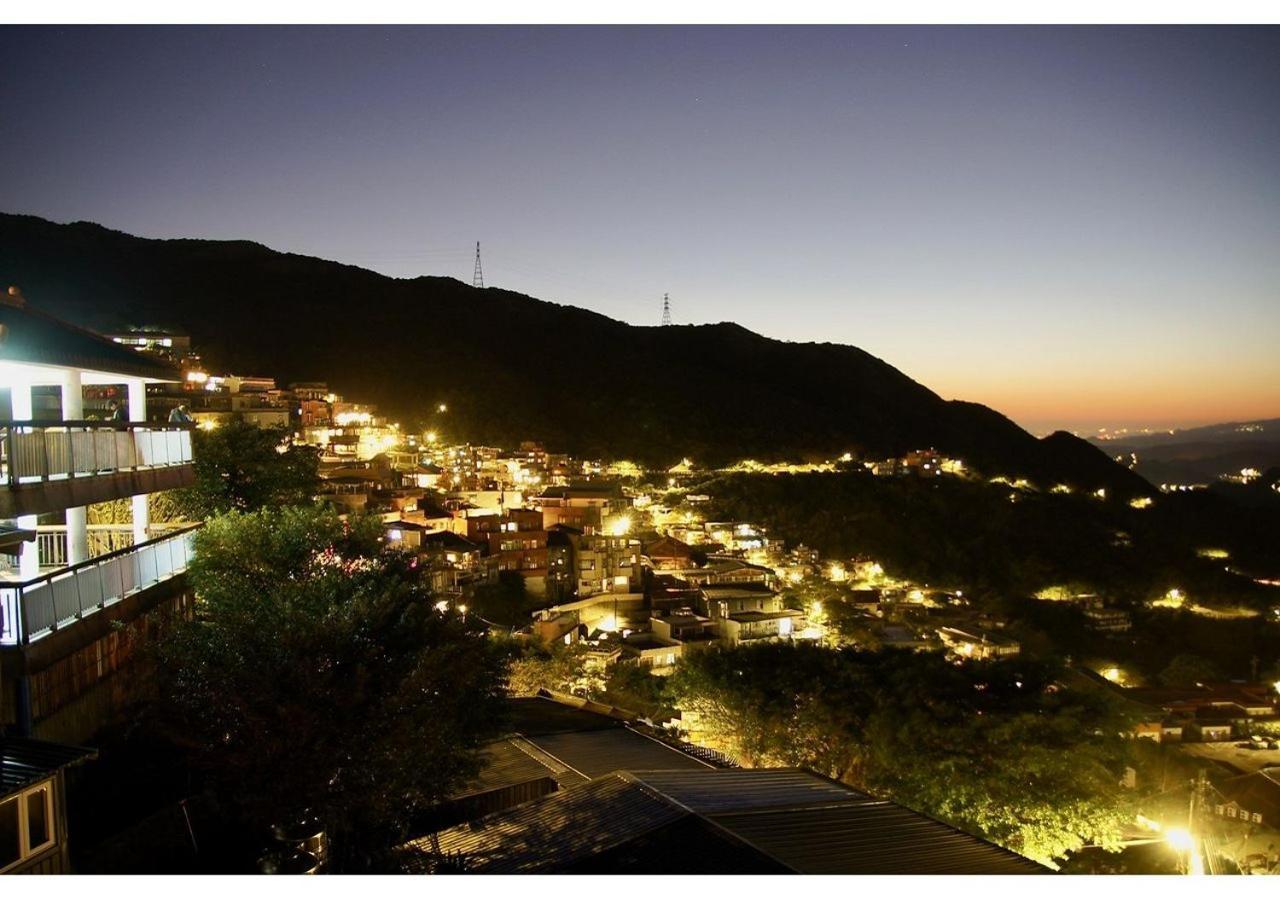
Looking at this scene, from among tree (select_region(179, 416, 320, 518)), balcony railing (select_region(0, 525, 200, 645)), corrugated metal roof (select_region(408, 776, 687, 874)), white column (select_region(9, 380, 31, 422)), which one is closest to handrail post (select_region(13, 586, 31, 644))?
balcony railing (select_region(0, 525, 200, 645))

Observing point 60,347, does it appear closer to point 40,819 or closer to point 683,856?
point 40,819

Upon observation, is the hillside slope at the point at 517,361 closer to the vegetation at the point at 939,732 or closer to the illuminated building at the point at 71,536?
the vegetation at the point at 939,732

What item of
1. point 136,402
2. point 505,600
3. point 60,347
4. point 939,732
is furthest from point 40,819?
point 505,600

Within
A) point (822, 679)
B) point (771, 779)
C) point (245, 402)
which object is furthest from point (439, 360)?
point (771, 779)
